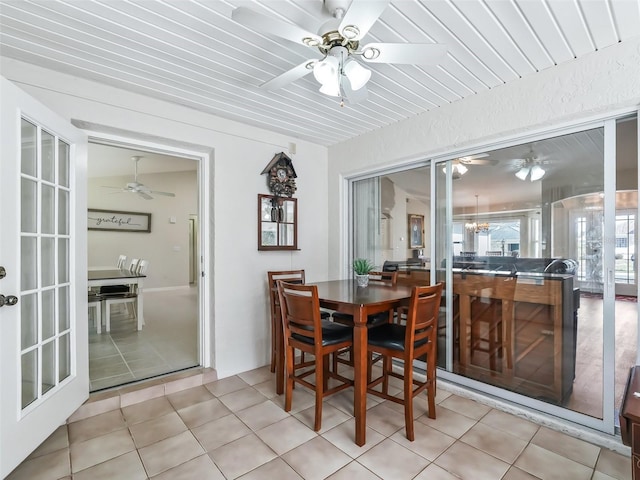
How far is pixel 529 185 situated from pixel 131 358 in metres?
4.01

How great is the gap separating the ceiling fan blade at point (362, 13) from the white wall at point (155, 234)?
24.8 feet

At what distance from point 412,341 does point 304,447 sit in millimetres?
942

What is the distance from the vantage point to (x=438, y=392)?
2725 mm

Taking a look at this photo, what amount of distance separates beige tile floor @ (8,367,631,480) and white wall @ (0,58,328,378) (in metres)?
0.76

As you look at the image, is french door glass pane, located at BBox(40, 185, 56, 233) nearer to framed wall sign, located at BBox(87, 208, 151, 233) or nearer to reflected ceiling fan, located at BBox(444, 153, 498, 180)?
reflected ceiling fan, located at BBox(444, 153, 498, 180)

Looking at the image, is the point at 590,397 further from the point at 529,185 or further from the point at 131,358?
A: the point at 131,358

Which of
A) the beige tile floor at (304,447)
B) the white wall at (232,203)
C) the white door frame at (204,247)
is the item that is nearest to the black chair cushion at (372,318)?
the beige tile floor at (304,447)

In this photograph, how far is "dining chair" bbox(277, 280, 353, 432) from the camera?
216cm

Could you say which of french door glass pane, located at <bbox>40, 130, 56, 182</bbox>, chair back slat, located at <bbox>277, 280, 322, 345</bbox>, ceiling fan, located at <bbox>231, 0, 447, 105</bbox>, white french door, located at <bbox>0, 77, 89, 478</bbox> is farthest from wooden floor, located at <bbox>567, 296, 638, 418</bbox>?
french door glass pane, located at <bbox>40, 130, 56, 182</bbox>

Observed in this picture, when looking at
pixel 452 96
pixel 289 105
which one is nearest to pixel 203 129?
pixel 289 105

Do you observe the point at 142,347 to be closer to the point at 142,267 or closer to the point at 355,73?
the point at 142,267

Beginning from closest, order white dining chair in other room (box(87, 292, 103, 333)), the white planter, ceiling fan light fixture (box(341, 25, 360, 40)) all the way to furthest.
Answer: ceiling fan light fixture (box(341, 25, 360, 40))
the white planter
white dining chair in other room (box(87, 292, 103, 333))

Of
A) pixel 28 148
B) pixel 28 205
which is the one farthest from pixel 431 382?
pixel 28 148

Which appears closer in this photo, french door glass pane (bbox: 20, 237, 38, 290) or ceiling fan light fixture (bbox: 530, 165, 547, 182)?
french door glass pane (bbox: 20, 237, 38, 290)
